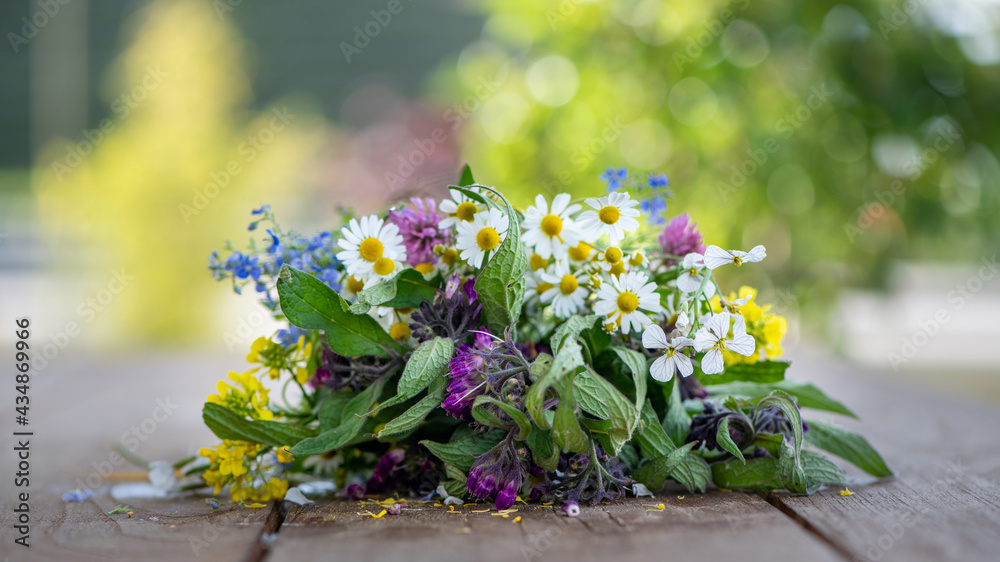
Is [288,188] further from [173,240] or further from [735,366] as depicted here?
[735,366]

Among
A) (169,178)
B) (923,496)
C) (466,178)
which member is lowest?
(923,496)

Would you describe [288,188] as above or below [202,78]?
below

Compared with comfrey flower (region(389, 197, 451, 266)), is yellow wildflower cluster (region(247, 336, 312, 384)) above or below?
below

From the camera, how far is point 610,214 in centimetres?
68

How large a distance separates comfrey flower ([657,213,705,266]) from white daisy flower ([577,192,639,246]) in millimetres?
77

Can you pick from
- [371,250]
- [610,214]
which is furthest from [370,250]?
[610,214]

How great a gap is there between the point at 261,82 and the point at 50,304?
3.19 meters

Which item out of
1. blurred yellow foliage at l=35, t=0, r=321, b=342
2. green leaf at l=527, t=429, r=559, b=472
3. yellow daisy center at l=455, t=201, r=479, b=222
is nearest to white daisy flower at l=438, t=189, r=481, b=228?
yellow daisy center at l=455, t=201, r=479, b=222

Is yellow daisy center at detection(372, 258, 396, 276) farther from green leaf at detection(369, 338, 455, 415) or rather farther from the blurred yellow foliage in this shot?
the blurred yellow foliage

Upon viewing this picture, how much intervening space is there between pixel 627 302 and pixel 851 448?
29cm

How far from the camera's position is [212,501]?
2.29ft

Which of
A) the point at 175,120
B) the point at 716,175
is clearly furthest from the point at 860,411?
the point at 175,120

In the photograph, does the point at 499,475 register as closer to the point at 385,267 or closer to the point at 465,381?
the point at 465,381

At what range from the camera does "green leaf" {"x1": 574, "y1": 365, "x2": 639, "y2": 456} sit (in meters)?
0.56
